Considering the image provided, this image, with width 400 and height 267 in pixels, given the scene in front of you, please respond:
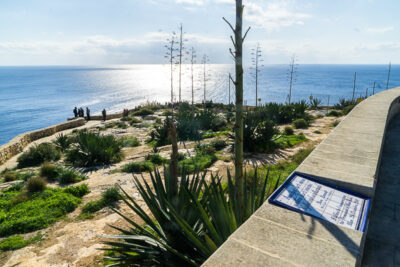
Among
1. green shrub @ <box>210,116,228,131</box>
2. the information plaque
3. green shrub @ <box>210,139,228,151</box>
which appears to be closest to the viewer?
the information plaque

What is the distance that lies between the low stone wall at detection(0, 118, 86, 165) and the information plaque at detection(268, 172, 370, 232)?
50.5 ft

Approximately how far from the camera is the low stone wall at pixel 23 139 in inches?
535

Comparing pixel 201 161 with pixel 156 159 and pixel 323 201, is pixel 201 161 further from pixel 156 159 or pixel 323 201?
pixel 323 201

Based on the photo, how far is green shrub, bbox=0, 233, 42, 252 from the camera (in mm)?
4117

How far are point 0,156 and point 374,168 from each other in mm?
15748

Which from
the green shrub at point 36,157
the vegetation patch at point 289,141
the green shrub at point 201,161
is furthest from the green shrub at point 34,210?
the vegetation patch at point 289,141

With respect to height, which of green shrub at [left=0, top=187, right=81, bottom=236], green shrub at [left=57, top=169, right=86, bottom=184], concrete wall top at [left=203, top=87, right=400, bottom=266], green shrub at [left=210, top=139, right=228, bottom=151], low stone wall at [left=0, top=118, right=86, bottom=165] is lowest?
low stone wall at [left=0, top=118, right=86, bottom=165]

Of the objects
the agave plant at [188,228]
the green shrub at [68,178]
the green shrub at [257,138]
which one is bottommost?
the green shrub at [68,178]

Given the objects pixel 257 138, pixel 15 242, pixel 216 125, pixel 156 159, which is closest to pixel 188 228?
pixel 15 242

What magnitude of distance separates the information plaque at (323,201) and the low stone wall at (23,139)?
50.5ft

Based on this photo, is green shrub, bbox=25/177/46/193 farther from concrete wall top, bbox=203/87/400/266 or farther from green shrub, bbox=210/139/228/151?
concrete wall top, bbox=203/87/400/266

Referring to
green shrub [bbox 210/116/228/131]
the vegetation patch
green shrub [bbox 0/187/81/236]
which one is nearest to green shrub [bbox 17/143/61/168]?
green shrub [bbox 0/187/81/236]

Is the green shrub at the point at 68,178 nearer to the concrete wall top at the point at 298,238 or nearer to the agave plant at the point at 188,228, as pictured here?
the agave plant at the point at 188,228

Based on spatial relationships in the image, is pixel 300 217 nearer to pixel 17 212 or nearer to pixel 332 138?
pixel 332 138
